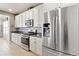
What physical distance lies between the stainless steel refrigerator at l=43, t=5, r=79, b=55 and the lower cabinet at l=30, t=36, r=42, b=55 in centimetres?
91

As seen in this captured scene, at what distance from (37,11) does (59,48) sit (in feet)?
8.14

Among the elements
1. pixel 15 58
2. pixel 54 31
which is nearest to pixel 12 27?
pixel 54 31

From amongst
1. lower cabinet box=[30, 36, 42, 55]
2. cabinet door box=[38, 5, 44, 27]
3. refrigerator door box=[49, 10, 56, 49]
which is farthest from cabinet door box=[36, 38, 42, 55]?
refrigerator door box=[49, 10, 56, 49]

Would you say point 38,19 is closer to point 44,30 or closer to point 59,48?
point 44,30

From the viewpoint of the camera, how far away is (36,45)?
4.04 meters

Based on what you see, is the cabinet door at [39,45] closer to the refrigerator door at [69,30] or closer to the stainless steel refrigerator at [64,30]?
the stainless steel refrigerator at [64,30]

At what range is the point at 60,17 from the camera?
8.23 feet

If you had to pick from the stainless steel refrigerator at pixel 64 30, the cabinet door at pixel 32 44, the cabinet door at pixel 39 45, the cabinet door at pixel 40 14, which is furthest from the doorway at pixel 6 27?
the stainless steel refrigerator at pixel 64 30

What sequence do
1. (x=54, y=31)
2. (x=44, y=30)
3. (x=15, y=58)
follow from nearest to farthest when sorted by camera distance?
(x=15, y=58), (x=54, y=31), (x=44, y=30)

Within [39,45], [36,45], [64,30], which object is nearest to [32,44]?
[36,45]

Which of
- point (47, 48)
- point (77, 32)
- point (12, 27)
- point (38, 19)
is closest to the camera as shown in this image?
point (77, 32)

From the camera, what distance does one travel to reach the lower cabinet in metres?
3.77

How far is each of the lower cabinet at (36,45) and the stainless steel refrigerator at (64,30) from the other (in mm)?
915

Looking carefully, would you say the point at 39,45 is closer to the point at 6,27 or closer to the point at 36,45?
the point at 36,45
